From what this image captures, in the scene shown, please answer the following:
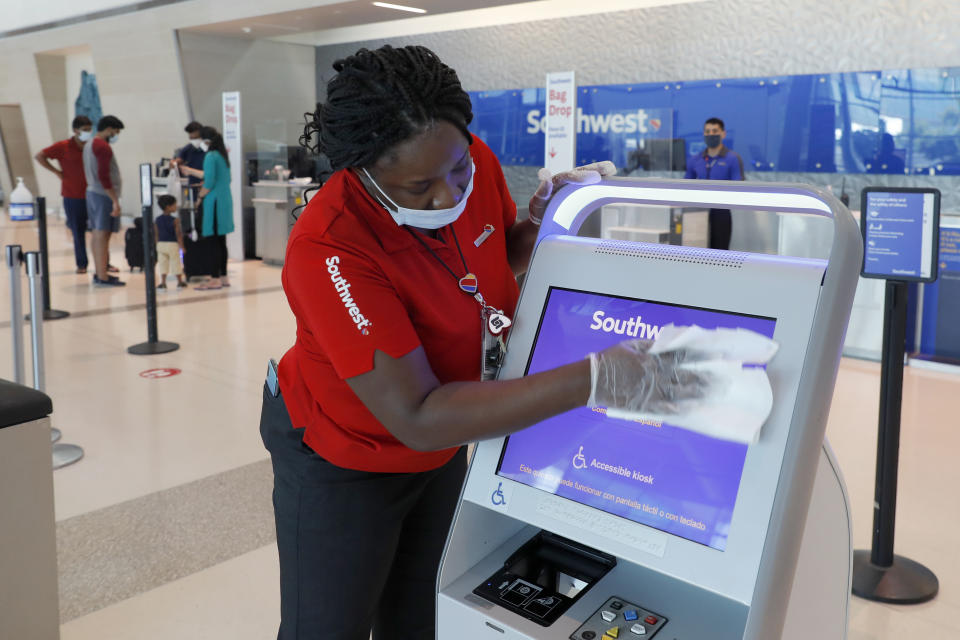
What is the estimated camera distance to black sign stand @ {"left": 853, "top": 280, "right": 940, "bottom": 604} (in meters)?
2.48

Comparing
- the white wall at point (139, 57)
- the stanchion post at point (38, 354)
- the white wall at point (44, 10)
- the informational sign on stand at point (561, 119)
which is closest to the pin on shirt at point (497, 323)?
the stanchion post at point (38, 354)

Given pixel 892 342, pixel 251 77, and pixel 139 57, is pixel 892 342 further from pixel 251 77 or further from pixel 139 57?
pixel 139 57

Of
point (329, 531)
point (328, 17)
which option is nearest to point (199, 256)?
point (328, 17)

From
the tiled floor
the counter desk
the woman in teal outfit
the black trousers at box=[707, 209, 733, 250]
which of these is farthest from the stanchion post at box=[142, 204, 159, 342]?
the black trousers at box=[707, 209, 733, 250]

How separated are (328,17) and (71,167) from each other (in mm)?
3131

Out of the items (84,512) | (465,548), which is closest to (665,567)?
(465,548)

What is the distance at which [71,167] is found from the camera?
25.5 ft

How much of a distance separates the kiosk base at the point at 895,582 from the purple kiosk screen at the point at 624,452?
1736 millimetres

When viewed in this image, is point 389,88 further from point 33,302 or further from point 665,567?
point 33,302

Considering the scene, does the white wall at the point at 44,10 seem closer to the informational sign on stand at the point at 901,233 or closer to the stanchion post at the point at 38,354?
the stanchion post at the point at 38,354

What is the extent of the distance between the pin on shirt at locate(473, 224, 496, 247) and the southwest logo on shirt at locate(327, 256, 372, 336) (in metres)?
0.33

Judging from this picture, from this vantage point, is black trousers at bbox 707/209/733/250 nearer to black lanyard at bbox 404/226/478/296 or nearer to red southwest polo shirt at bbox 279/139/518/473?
red southwest polo shirt at bbox 279/139/518/473

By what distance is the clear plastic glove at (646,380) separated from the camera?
102cm

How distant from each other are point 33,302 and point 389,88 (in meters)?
3.11
